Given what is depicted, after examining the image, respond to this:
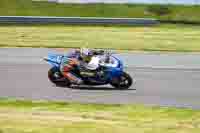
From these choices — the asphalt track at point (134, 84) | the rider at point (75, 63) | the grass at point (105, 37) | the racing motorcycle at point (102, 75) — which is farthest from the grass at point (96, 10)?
the rider at point (75, 63)

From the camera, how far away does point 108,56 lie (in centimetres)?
1720

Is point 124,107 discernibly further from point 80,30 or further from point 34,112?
point 80,30

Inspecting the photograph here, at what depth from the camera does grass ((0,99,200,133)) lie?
10586mm

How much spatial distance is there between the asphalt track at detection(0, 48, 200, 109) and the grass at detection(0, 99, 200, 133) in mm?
1239

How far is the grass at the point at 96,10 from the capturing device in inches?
1497

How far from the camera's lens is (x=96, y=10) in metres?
39.0

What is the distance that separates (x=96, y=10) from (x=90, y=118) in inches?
1082

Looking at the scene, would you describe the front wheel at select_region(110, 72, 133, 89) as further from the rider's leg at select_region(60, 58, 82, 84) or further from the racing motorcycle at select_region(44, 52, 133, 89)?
the rider's leg at select_region(60, 58, 82, 84)

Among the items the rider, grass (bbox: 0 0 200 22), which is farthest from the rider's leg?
grass (bbox: 0 0 200 22)

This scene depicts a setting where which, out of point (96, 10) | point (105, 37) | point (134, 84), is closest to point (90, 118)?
point (134, 84)

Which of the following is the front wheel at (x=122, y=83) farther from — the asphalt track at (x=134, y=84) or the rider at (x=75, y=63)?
the rider at (x=75, y=63)

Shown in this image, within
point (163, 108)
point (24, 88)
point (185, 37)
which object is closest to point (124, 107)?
point (163, 108)

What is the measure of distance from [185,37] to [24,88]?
15.0m

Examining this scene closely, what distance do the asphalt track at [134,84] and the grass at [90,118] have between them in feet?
4.07
